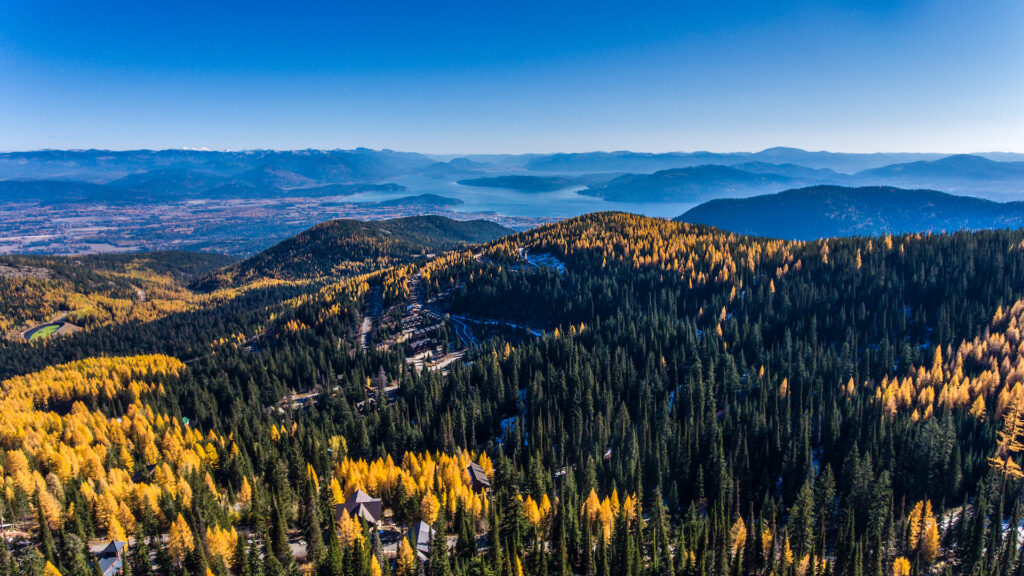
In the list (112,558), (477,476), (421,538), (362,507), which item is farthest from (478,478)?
(112,558)

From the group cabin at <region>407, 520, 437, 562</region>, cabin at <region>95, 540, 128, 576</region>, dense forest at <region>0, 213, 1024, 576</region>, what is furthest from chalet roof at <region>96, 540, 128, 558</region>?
cabin at <region>407, 520, 437, 562</region>

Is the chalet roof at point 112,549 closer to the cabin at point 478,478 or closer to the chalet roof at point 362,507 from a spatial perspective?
the chalet roof at point 362,507

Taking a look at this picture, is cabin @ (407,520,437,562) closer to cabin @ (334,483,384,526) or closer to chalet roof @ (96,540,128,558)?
cabin @ (334,483,384,526)

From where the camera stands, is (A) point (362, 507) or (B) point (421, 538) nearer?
(B) point (421, 538)

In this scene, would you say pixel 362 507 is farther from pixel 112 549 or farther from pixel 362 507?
pixel 112 549

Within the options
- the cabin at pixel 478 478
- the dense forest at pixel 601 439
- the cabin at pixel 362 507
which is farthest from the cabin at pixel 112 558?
the cabin at pixel 478 478

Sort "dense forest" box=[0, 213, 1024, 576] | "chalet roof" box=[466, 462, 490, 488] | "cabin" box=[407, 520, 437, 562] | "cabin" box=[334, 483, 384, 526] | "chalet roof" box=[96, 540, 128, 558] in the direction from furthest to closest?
"chalet roof" box=[466, 462, 490, 488], "cabin" box=[334, 483, 384, 526], "dense forest" box=[0, 213, 1024, 576], "cabin" box=[407, 520, 437, 562], "chalet roof" box=[96, 540, 128, 558]

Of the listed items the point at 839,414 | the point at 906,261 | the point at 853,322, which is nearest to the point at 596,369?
the point at 839,414

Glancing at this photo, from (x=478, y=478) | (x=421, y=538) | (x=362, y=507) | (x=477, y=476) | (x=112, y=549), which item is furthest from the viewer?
(x=477, y=476)
